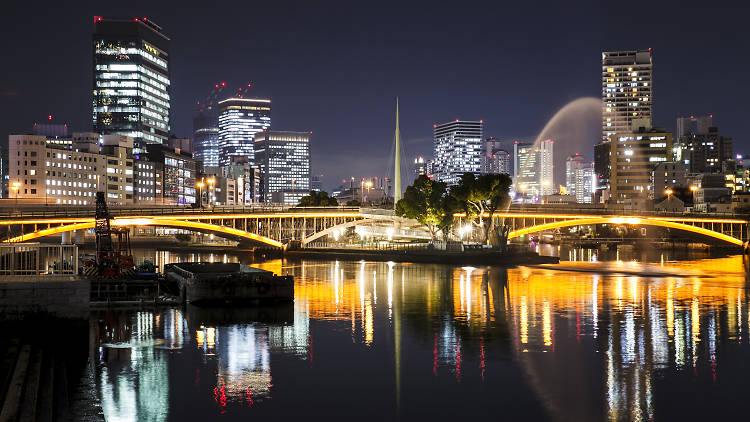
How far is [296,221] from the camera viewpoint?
6403 inches

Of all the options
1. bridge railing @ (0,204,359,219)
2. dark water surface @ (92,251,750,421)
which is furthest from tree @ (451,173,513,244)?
dark water surface @ (92,251,750,421)

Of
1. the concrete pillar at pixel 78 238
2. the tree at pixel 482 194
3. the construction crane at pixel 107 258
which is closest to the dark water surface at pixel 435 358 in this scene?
the construction crane at pixel 107 258

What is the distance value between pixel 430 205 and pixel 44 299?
322 ft

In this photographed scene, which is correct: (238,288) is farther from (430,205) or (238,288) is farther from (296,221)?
(296,221)

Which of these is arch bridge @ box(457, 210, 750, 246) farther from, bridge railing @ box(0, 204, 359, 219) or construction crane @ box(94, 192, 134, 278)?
construction crane @ box(94, 192, 134, 278)

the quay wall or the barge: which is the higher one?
the quay wall

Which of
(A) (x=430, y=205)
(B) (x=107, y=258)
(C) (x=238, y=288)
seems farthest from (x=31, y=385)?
(A) (x=430, y=205)

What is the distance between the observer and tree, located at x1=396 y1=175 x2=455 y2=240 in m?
128

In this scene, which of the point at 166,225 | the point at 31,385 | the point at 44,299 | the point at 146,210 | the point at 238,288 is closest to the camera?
the point at 31,385

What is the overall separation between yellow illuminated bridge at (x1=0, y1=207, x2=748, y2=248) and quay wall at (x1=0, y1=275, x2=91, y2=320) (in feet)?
225

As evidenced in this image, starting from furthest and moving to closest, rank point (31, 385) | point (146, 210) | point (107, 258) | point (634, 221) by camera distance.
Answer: point (634, 221) → point (146, 210) → point (107, 258) → point (31, 385)

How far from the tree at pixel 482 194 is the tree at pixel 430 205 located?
11.3 ft

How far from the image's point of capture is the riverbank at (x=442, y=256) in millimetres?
109125

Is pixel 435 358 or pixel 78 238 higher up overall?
pixel 78 238
